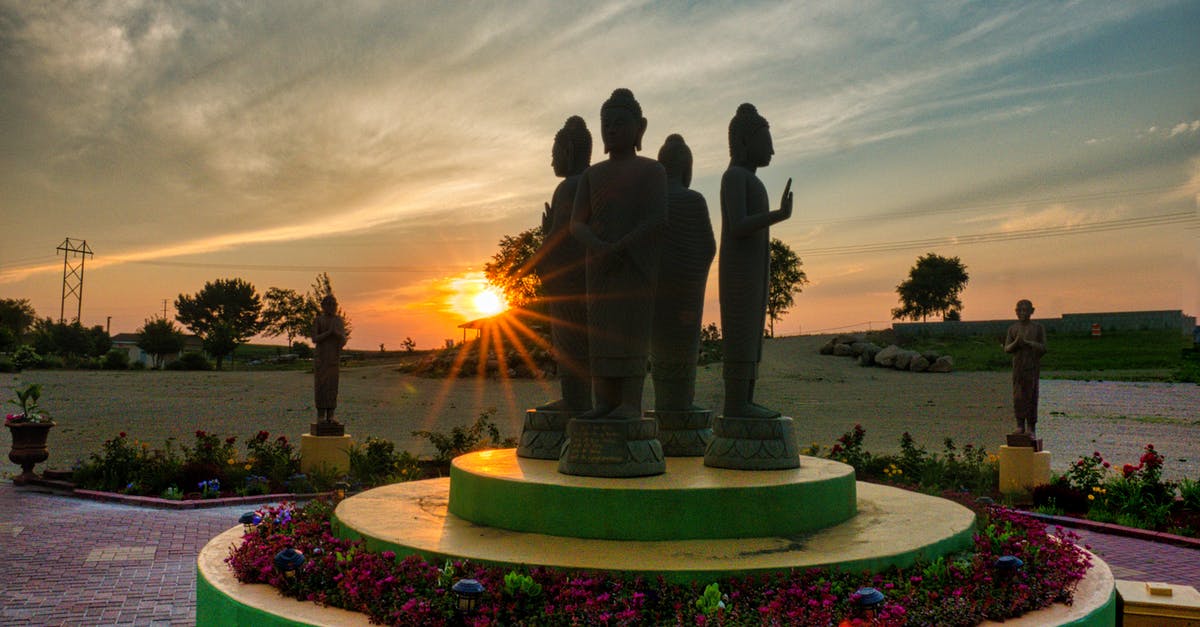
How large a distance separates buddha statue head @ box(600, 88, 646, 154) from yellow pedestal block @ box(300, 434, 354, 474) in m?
9.14

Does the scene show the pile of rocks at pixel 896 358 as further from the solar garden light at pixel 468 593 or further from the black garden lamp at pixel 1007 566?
the solar garden light at pixel 468 593

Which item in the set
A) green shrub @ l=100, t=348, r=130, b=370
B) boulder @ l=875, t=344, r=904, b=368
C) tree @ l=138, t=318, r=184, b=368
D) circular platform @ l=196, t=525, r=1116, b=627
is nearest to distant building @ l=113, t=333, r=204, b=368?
tree @ l=138, t=318, r=184, b=368

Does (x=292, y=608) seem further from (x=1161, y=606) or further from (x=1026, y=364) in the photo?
(x=1026, y=364)

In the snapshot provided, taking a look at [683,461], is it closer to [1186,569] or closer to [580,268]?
[580,268]

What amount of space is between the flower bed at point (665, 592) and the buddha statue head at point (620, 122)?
345 centimetres

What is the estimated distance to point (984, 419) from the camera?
24.3 metres

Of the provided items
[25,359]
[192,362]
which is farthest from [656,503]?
[25,359]

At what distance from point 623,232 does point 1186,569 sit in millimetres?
7161

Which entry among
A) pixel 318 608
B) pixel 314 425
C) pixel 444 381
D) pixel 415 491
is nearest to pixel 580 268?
pixel 415 491

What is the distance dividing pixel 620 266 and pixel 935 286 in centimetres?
7158

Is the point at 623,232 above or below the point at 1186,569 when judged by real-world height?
above

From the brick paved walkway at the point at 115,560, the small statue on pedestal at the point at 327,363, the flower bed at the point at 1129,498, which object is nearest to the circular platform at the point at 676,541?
the brick paved walkway at the point at 115,560

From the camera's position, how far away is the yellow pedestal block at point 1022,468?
12.8 metres

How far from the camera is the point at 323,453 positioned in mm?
13977
